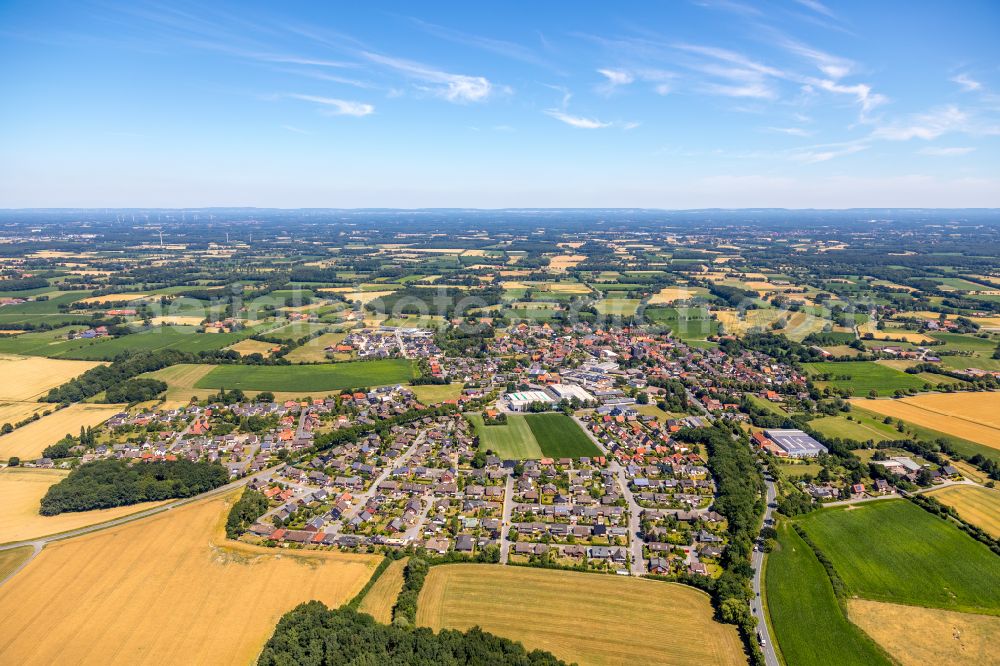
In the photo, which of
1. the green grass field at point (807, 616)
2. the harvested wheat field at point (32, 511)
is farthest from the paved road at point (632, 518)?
the harvested wheat field at point (32, 511)

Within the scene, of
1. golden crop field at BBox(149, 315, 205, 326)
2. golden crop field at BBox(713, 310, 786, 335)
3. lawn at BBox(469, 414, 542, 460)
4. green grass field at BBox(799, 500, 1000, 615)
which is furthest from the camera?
golden crop field at BBox(713, 310, 786, 335)

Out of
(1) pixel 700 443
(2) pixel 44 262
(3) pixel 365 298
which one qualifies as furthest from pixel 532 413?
(2) pixel 44 262

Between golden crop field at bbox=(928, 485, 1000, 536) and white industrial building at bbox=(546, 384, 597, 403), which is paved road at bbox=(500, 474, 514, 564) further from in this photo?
golden crop field at bbox=(928, 485, 1000, 536)

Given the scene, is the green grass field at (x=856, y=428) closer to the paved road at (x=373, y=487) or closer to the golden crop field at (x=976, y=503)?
the golden crop field at (x=976, y=503)

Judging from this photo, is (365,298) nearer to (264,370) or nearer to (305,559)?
(264,370)

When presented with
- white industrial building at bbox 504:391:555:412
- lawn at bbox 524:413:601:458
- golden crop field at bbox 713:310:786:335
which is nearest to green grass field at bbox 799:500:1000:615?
lawn at bbox 524:413:601:458

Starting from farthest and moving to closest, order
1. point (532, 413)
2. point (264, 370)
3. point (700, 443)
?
point (264, 370) < point (532, 413) < point (700, 443)
